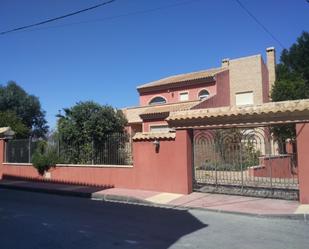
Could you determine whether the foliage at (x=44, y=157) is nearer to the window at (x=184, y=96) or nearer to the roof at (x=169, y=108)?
the roof at (x=169, y=108)

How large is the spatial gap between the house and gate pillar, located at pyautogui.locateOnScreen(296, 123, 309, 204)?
16.7 metres

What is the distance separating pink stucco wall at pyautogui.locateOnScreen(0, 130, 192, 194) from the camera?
46.0ft

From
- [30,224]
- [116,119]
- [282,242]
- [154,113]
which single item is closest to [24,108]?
[154,113]

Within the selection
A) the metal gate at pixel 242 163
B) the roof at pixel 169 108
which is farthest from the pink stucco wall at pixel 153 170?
the roof at pixel 169 108

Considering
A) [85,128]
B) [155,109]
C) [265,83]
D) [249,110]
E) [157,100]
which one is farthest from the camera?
[157,100]

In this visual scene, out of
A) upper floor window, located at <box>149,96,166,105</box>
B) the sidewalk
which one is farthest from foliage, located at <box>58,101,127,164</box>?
upper floor window, located at <box>149,96,166,105</box>

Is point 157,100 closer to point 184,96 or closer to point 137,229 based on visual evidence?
point 184,96

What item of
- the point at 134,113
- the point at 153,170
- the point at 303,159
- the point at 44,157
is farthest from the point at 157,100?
the point at 303,159

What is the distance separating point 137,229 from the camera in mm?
8727

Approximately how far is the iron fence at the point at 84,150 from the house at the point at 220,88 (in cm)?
935

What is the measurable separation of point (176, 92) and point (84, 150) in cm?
1469

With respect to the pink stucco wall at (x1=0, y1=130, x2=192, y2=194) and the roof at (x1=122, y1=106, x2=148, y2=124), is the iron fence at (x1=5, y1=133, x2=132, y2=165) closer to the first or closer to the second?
the pink stucco wall at (x1=0, y1=130, x2=192, y2=194)

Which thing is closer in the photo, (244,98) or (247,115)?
(247,115)

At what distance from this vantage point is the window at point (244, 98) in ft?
104
